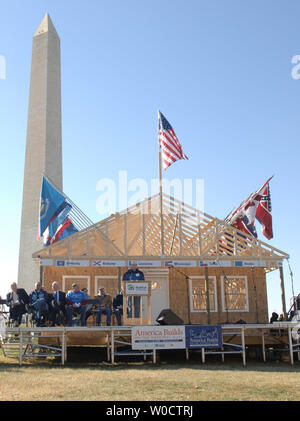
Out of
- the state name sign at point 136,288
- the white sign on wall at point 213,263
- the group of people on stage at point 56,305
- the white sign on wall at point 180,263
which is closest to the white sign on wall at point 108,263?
the white sign on wall at point 180,263

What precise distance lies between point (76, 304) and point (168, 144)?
7.26 metres

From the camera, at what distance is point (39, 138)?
30656 mm

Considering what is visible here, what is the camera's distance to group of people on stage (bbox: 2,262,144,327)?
13609mm

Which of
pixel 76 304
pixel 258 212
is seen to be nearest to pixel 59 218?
pixel 76 304

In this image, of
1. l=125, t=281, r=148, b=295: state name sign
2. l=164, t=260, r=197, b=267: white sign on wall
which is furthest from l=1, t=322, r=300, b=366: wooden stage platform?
l=164, t=260, r=197, b=267: white sign on wall

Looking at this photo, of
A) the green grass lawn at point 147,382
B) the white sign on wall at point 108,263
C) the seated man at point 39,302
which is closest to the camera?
the green grass lawn at point 147,382

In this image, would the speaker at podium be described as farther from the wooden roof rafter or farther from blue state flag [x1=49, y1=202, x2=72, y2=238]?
blue state flag [x1=49, y1=202, x2=72, y2=238]

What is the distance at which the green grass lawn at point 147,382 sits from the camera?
8.40 m

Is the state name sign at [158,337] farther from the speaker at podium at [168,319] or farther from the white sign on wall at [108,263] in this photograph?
the white sign on wall at [108,263]

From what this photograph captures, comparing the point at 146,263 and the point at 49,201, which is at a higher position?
the point at 49,201

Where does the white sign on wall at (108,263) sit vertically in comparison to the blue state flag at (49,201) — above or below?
below

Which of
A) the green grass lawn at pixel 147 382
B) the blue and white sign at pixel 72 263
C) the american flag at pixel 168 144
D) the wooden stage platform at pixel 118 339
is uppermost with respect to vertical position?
the american flag at pixel 168 144

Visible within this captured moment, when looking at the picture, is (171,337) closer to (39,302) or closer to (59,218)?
(39,302)
